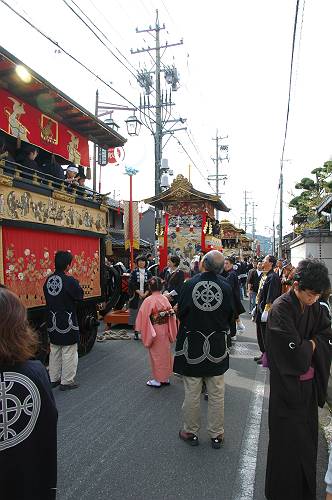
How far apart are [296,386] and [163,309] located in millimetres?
3006

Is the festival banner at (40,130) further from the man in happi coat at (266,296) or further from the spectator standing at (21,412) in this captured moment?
the spectator standing at (21,412)

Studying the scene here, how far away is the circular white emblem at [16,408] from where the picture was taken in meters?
1.52

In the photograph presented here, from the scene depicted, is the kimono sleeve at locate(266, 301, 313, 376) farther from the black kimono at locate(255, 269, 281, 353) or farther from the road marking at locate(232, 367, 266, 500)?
the black kimono at locate(255, 269, 281, 353)

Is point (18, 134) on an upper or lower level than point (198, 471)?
upper

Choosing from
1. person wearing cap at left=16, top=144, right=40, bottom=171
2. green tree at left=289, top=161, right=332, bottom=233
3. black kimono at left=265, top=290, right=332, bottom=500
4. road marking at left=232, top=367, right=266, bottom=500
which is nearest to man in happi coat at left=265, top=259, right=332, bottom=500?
black kimono at left=265, top=290, right=332, bottom=500

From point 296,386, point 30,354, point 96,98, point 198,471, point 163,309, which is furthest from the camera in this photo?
point 96,98

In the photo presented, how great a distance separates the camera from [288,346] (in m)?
2.53

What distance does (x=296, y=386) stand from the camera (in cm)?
257

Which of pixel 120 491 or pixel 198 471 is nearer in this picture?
pixel 120 491

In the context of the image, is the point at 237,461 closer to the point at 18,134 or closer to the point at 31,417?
the point at 31,417

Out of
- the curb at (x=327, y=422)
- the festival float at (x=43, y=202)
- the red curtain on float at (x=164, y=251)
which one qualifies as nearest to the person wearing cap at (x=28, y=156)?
the festival float at (x=43, y=202)

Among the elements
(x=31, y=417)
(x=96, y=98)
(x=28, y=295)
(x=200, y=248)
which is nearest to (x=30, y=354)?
(x=31, y=417)

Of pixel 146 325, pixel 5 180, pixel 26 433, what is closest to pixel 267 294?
pixel 146 325

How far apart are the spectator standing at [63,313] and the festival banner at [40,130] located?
2.61 m
